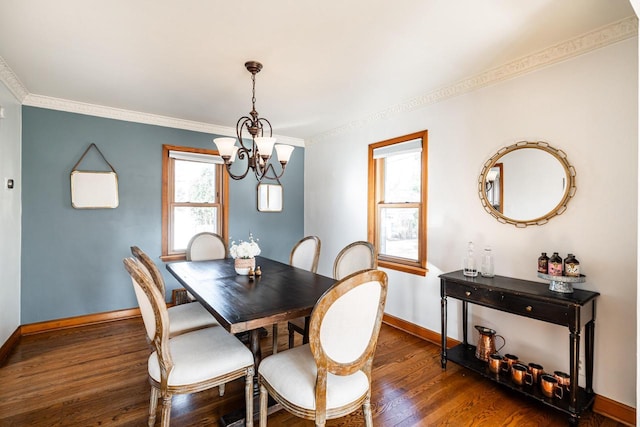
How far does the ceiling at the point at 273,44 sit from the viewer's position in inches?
71.0

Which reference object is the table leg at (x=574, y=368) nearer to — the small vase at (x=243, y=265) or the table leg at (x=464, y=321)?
the table leg at (x=464, y=321)

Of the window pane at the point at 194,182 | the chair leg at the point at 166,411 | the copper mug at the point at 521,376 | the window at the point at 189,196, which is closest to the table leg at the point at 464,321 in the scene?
the copper mug at the point at 521,376

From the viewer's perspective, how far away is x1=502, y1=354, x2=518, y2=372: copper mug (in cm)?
230

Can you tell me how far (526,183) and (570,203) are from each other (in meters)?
0.31

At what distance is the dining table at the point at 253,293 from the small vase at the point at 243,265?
41 millimetres

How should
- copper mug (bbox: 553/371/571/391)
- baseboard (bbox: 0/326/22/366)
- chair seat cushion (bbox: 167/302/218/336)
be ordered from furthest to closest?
baseboard (bbox: 0/326/22/366) → chair seat cushion (bbox: 167/302/218/336) → copper mug (bbox: 553/371/571/391)

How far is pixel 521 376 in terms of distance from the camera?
217 centimetres

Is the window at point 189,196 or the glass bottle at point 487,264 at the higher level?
the window at point 189,196

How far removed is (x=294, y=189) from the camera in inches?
197

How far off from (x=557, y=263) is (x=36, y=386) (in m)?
3.79

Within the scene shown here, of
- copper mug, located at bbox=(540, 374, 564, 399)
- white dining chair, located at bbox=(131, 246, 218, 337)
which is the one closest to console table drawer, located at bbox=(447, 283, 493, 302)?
copper mug, located at bbox=(540, 374, 564, 399)

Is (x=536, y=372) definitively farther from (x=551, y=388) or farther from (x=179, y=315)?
(x=179, y=315)

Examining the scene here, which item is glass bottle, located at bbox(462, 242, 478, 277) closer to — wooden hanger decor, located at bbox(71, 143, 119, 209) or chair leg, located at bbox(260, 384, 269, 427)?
chair leg, located at bbox(260, 384, 269, 427)

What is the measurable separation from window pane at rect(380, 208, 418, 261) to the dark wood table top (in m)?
1.36
